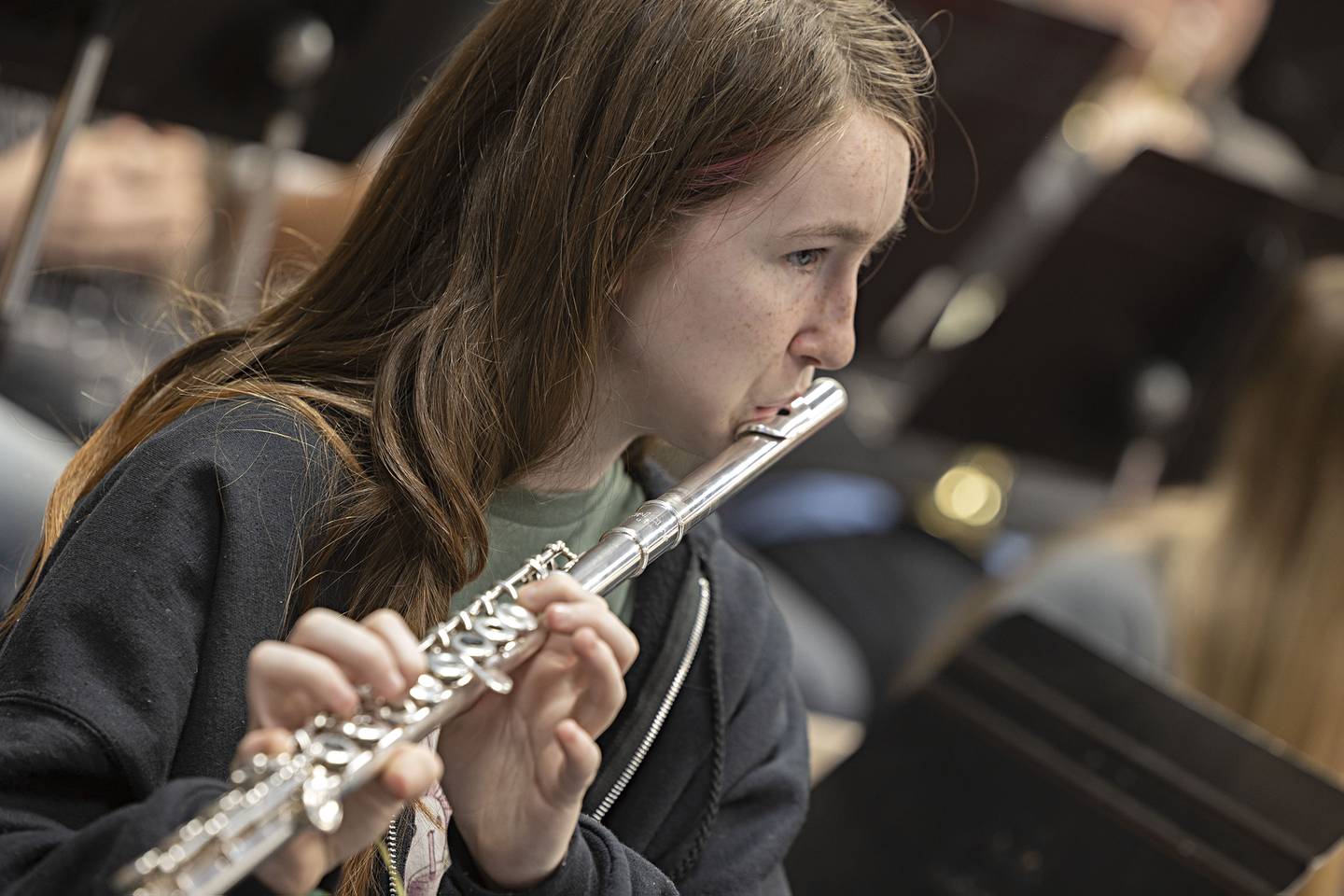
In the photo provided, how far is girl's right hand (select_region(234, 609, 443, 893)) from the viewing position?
622 millimetres

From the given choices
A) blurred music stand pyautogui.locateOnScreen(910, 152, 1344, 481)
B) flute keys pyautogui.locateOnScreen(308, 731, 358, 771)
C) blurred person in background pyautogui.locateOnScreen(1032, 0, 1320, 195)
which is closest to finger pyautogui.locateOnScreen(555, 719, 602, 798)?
flute keys pyautogui.locateOnScreen(308, 731, 358, 771)

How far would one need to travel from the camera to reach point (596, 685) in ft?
2.31

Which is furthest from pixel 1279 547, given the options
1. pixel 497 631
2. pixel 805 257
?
pixel 497 631

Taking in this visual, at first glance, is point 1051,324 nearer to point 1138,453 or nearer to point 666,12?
point 1138,453

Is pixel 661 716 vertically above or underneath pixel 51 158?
underneath

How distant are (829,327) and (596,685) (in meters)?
0.27

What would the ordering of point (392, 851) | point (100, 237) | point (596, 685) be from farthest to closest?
point (100, 237), point (392, 851), point (596, 685)

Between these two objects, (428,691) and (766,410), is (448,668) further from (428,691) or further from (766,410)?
(766,410)

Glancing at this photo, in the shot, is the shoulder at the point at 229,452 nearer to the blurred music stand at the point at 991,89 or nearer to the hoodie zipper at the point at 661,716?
the hoodie zipper at the point at 661,716

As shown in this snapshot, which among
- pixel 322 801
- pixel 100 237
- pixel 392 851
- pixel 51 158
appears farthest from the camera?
pixel 100 237

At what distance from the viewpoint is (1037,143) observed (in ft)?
5.61

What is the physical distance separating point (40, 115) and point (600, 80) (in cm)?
118

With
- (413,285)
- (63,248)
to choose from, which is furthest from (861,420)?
(413,285)

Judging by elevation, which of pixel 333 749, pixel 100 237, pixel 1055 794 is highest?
pixel 333 749
